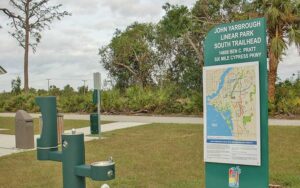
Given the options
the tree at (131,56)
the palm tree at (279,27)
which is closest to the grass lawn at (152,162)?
the palm tree at (279,27)

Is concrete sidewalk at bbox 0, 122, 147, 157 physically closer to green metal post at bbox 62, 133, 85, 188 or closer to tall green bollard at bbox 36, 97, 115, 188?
tall green bollard at bbox 36, 97, 115, 188

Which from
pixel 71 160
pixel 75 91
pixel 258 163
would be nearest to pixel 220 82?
pixel 258 163

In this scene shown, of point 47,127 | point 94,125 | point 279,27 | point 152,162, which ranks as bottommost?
point 152,162

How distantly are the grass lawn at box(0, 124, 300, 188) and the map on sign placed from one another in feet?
6.85

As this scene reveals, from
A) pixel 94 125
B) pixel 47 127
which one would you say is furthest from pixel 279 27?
pixel 47 127

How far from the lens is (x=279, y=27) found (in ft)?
62.3

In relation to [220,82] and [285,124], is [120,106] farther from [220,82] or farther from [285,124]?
[220,82]

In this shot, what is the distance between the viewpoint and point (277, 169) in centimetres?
791

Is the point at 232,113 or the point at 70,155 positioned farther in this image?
the point at 232,113

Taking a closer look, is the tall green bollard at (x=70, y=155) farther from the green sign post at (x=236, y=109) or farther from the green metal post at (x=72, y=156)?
the green sign post at (x=236, y=109)

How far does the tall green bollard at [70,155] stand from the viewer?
351 cm

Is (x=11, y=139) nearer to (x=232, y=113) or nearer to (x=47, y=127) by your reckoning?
(x=232, y=113)

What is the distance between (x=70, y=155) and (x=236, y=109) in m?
2.00

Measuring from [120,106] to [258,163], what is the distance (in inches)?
749
